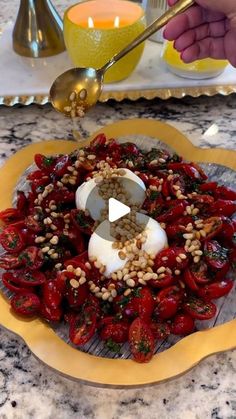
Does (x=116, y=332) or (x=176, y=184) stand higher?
(x=176, y=184)

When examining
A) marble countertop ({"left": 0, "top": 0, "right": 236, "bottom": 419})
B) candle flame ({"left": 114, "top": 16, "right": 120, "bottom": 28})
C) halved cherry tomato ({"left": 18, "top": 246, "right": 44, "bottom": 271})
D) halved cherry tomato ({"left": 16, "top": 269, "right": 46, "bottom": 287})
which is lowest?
marble countertop ({"left": 0, "top": 0, "right": 236, "bottom": 419})

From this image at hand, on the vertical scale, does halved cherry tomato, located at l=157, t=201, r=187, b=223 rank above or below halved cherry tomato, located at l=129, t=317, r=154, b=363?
above

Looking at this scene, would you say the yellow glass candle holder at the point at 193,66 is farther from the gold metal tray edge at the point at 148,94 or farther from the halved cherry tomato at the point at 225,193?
the halved cherry tomato at the point at 225,193

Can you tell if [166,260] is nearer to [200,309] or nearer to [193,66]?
[200,309]

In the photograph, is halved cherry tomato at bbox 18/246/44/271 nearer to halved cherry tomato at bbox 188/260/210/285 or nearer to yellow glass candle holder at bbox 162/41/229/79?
halved cherry tomato at bbox 188/260/210/285

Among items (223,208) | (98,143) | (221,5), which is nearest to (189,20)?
(221,5)

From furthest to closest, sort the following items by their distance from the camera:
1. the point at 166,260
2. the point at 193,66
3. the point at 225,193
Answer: the point at 193,66 < the point at 225,193 < the point at 166,260

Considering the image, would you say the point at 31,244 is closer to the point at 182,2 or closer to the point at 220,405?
the point at 220,405

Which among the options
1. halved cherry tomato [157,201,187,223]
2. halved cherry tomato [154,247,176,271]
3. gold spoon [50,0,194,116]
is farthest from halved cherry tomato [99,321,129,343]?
gold spoon [50,0,194,116]
